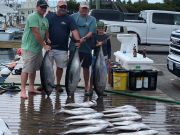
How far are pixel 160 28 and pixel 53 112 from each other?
48.2 feet

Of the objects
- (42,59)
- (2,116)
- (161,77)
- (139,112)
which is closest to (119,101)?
(139,112)

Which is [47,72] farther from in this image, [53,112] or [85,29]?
[53,112]

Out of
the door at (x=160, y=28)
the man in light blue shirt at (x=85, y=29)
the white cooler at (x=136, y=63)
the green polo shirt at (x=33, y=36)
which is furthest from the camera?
the door at (x=160, y=28)

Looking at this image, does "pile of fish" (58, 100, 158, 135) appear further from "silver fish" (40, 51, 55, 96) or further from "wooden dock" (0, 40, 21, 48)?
Result: "wooden dock" (0, 40, 21, 48)

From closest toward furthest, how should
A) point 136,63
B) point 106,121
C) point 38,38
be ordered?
point 106,121 → point 38,38 → point 136,63

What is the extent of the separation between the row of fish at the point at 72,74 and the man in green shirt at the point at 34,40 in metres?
0.21

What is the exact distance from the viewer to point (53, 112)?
23.6 ft

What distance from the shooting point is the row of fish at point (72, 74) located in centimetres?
824

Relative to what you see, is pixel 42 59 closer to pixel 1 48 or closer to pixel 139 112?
pixel 139 112

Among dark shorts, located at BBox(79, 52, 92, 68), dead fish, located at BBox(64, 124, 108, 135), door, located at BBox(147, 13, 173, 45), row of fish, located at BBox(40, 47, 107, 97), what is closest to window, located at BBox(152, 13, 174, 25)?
door, located at BBox(147, 13, 173, 45)

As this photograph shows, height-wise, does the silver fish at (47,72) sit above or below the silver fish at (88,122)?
above

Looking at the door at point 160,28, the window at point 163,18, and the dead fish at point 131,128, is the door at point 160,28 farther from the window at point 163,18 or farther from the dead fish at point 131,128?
the dead fish at point 131,128

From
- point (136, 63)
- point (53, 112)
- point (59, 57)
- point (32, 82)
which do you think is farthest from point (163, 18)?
point (53, 112)

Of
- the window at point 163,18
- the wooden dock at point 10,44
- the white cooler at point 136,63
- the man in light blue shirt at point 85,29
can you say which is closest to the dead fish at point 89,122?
the man in light blue shirt at point 85,29
